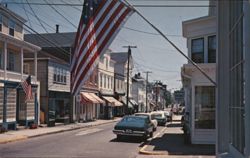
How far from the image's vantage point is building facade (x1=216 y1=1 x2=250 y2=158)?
616 cm

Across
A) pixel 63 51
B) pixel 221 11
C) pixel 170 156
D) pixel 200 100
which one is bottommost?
pixel 170 156

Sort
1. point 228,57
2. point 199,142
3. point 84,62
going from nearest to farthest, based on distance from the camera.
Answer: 1. point 228,57
2. point 84,62
3. point 199,142

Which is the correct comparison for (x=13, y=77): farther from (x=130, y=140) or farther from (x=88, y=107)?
(x=88, y=107)

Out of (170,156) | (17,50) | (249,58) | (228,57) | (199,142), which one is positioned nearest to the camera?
(249,58)

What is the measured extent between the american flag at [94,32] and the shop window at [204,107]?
9883mm

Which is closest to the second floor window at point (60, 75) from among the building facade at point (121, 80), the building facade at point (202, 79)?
the building facade at point (202, 79)

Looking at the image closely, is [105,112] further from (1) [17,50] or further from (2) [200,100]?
(2) [200,100]

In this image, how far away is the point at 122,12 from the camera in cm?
1155

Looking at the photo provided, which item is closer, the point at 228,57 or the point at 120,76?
the point at 228,57

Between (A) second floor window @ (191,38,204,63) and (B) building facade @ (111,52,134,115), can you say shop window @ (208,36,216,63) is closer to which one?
(A) second floor window @ (191,38,204,63)

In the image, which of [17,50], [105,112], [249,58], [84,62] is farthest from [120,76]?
[249,58]

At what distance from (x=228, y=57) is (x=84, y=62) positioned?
5.01m

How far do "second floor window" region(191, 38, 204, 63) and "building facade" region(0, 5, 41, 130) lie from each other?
1285 centimetres

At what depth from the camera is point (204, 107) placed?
21859 millimetres
